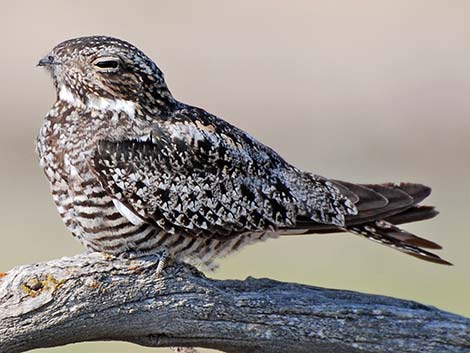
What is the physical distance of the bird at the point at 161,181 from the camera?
6445 mm

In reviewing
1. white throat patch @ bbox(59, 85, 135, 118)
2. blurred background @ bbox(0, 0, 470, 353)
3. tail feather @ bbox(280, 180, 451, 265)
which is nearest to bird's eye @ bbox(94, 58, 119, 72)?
white throat patch @ bbox(59, 85, 135, 118)

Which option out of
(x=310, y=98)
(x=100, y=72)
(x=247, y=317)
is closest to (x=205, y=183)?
(x=100, y=72)

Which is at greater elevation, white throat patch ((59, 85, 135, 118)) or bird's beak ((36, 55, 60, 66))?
bird's beak ((36, 55, 60, 66))

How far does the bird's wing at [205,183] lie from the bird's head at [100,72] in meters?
0.21

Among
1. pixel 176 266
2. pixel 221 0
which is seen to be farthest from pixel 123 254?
pixel 221 0

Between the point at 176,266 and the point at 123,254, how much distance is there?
252 mm

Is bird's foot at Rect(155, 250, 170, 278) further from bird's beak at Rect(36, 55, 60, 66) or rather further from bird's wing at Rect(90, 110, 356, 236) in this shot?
bird's beak at Rect(36, 55, 60, 66)

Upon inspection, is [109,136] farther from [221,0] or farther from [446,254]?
[221,0]

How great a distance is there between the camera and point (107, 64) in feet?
21.7

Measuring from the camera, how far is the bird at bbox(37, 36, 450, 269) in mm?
6445

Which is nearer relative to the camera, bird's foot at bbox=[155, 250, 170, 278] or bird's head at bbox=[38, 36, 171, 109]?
bird's foot at bbox=[155, 250, 170, 278]

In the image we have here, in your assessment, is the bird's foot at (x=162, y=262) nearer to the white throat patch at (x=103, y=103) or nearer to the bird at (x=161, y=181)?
the bird at (x=161, y=181)

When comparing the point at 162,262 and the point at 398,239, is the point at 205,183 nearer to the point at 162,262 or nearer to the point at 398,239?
the point at 162,262

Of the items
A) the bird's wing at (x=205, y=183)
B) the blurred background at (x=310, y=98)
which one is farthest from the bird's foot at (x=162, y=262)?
the blurred background at (x=310, y=98)
